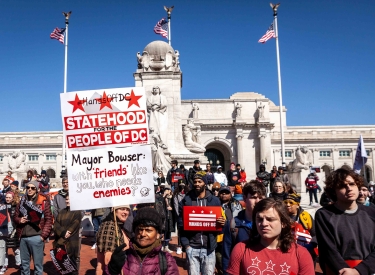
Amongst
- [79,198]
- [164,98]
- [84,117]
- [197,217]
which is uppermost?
[164,98]

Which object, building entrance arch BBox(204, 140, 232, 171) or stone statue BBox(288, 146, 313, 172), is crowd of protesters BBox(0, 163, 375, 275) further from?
building entrance arch BBox(204, 140, 232, 171)

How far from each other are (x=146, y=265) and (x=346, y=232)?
1872 mm

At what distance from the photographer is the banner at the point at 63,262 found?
192 inches

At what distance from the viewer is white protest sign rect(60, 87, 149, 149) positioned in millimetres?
4194

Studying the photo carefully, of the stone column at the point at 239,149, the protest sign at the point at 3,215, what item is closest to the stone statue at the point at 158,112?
the protest sign at the point at 3,215

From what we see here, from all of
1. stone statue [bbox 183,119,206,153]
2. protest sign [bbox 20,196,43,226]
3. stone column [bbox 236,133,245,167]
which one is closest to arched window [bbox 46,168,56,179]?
stone column [bbox 236,133,245,167]

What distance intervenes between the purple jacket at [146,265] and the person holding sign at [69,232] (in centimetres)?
264

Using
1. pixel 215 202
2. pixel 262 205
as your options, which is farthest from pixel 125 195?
pixel 262 205

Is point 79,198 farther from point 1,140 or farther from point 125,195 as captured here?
point 1,140

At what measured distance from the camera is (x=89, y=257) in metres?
7.69

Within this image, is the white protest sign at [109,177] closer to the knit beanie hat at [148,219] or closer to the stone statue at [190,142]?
the knit beanie hat at [148,219]

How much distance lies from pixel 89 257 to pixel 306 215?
210 inches

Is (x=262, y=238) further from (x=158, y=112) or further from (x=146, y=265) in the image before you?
(x=158, y=112)

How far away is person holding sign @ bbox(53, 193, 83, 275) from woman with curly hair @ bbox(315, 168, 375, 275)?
3834 mm
